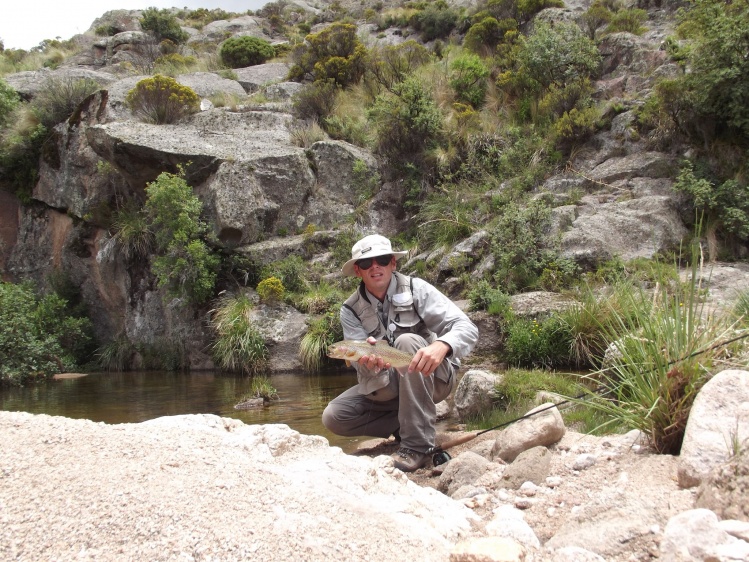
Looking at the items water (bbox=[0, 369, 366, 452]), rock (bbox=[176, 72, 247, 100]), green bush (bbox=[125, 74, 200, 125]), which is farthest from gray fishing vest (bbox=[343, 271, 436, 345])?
rock (bbox=[176, 72, 247, 100])

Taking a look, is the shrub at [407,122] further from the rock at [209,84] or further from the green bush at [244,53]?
the green bush at [244,53]

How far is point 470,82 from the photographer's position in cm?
1686

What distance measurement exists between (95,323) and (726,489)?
18.2 m

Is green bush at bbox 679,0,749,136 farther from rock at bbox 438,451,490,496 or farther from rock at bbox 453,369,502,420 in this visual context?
rock at bbox 438,451,490,496

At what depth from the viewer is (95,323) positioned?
1716 cm

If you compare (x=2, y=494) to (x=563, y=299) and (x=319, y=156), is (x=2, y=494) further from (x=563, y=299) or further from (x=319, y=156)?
(x=319, y=156)

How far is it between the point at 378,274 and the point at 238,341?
8.89 m

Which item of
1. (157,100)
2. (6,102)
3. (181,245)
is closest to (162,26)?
(6,102)

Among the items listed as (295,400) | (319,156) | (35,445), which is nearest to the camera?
(35,445)

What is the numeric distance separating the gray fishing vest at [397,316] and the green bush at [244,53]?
26.4 m

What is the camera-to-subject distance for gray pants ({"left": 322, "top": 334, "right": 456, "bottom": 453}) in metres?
3.86

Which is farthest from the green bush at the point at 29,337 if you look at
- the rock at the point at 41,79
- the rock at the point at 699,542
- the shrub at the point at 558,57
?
the shrub at the point at 558,57

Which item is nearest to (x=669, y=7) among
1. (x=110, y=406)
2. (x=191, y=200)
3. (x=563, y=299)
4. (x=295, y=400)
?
(x=563, y=299)

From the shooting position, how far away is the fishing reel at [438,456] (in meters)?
3.97
